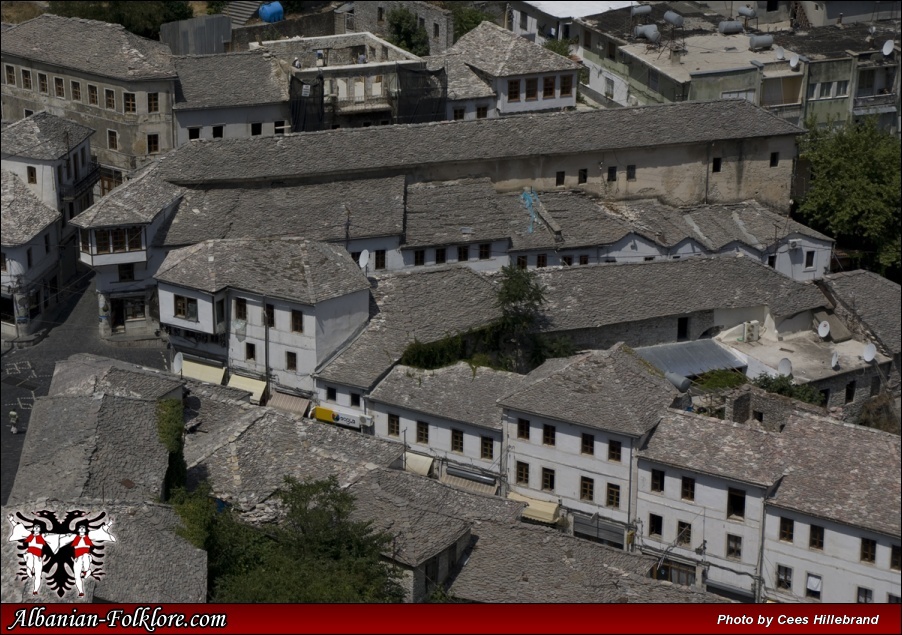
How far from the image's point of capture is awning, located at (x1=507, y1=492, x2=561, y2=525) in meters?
68.8

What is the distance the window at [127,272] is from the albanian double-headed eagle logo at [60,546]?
2404cm

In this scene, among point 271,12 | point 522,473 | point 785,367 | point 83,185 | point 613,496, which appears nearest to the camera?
point 613,496

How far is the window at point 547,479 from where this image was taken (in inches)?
2756

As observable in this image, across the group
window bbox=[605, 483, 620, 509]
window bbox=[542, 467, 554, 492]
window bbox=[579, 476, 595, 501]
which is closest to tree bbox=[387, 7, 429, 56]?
window bbox=[542, 467, 554, 492]

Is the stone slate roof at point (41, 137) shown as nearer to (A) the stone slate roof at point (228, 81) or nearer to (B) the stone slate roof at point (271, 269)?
(A) the stone slate roof at point (228, 81)

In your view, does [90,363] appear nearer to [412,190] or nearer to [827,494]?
[412,190]

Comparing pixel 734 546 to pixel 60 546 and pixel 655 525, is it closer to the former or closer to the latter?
pixel 655 525

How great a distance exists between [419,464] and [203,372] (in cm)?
1017

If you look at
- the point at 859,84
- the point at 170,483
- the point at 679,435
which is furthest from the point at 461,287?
the point at 859,84

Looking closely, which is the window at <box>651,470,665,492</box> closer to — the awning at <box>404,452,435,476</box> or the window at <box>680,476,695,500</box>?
the window at <box>680,476,695,500</box>

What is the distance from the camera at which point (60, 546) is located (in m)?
54.1

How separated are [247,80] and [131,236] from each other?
49.1 ft

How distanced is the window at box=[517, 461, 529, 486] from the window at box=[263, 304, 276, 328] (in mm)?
11675

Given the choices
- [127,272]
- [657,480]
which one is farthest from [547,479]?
[127,272]
